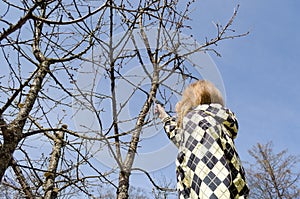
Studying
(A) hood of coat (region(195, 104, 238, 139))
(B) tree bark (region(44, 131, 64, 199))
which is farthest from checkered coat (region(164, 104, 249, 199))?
(B) tree bark (region(44, 131, 64, 199))

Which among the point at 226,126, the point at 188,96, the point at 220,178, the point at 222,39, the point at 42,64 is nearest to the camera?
the point at 220,178

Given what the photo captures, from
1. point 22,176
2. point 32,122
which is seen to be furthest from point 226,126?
point 22,176

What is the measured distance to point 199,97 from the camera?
170 centimetres

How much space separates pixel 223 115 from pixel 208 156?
241 mm

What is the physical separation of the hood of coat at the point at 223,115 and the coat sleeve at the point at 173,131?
0.15 metres

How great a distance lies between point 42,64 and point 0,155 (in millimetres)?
690

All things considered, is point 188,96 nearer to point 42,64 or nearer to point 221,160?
point 221,160

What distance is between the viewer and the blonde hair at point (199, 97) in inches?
66.4

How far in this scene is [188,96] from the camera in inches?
68.6

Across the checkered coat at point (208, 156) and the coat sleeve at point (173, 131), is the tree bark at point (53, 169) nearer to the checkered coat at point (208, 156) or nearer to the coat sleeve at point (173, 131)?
the coat sleeve at point (173, 131)

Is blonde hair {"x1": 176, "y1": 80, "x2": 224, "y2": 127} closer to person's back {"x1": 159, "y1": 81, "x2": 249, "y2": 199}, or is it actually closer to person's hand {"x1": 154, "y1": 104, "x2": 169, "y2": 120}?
person's back {"x1": 159, "y1": 81, "x2": 249, "y2": 199}

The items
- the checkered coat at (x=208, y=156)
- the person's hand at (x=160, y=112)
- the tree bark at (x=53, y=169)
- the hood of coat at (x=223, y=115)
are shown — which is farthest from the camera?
the tree bark at (x=53, y=169)

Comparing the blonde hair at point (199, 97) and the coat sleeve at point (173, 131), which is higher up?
the blonde hair at point (199, 97)

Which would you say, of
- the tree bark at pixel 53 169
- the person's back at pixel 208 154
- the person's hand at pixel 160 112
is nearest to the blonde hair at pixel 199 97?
the person's back at pixel 208 154
